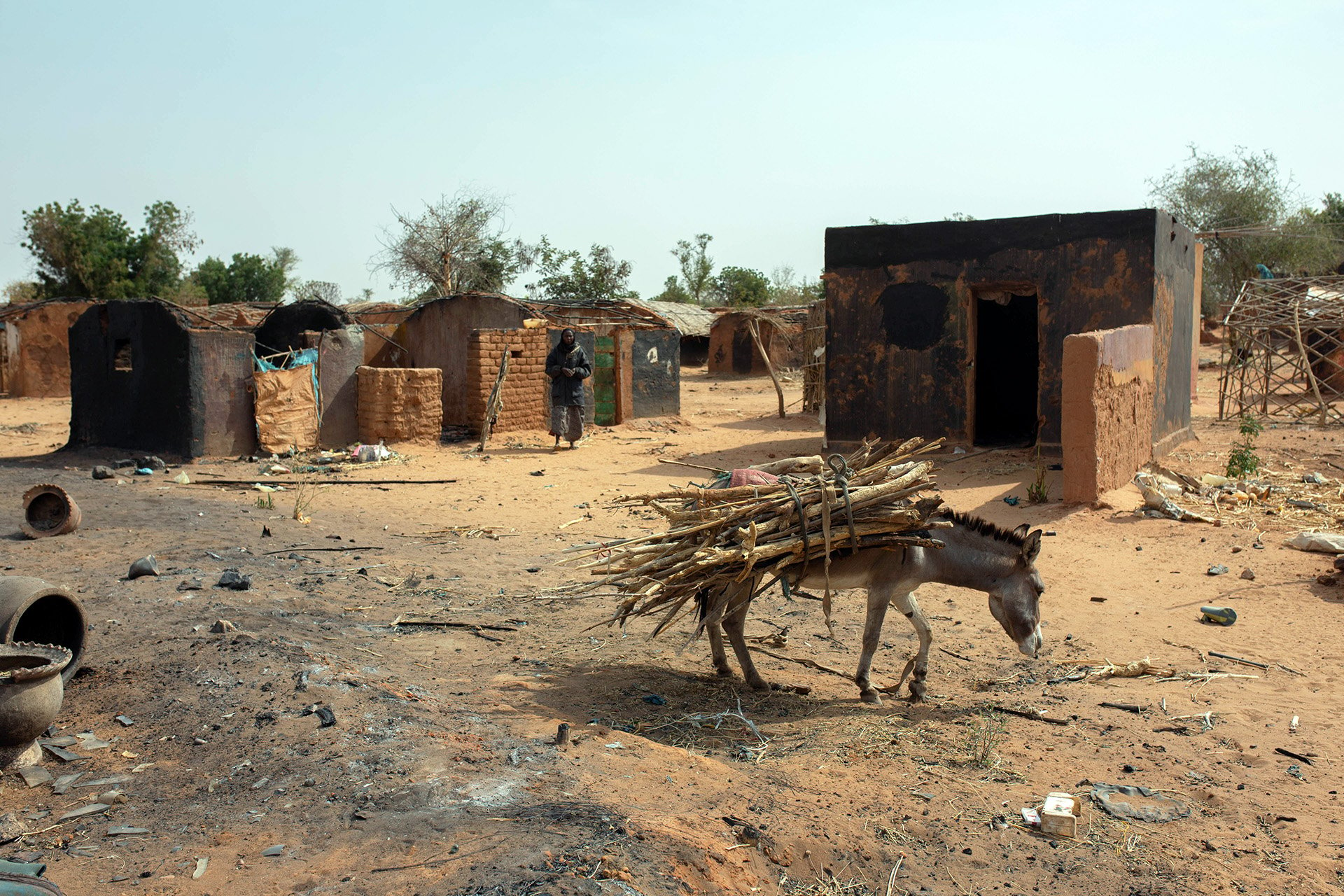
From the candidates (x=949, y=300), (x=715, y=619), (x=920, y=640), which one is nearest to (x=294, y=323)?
(x=949, y=300)

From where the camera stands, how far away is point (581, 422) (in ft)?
52.9

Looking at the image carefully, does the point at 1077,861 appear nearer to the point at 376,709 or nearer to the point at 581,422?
the point at 376,709

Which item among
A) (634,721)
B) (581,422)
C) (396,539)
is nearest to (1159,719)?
(634,721)

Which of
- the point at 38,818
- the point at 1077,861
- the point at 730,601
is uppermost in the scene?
the point at 730,601

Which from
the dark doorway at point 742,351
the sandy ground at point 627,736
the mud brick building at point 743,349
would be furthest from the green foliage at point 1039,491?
the dark doorway at point 742,351

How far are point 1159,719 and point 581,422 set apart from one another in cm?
1183

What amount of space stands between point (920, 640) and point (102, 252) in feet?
117

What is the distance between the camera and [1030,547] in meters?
5.29

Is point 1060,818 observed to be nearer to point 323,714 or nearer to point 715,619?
point 715,619

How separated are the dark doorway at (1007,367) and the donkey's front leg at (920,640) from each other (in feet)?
35.3

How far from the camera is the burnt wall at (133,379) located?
13.5 m

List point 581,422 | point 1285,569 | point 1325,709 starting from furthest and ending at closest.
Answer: point 581,422 → point 1285,569 → point 1325,709

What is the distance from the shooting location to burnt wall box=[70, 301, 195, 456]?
13523 millimetres

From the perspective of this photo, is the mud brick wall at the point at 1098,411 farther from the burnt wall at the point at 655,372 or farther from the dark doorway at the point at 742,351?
the dark doorway at the point at 742,351
